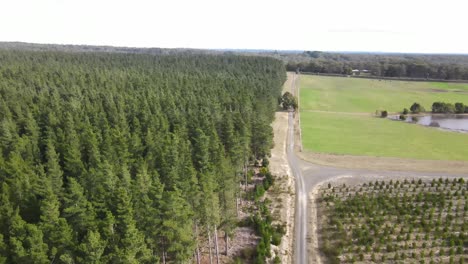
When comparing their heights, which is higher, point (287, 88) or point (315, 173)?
point (287, 88)

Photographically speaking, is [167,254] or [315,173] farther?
[315,173]

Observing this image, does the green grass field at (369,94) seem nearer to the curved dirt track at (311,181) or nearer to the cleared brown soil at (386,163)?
the cleared brown soil at (386,163)

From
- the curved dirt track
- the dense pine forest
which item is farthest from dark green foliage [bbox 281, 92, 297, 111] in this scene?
the curved dirt track

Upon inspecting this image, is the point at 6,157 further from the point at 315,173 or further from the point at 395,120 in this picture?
the point at 395,120

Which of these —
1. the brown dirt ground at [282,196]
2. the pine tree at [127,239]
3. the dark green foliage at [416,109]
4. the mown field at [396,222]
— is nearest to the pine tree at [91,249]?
the pine tree at [127,239]

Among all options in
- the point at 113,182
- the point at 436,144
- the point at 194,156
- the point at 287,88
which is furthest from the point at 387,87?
the point at 113,182

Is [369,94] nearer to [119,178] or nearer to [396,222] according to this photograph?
[396,222]
